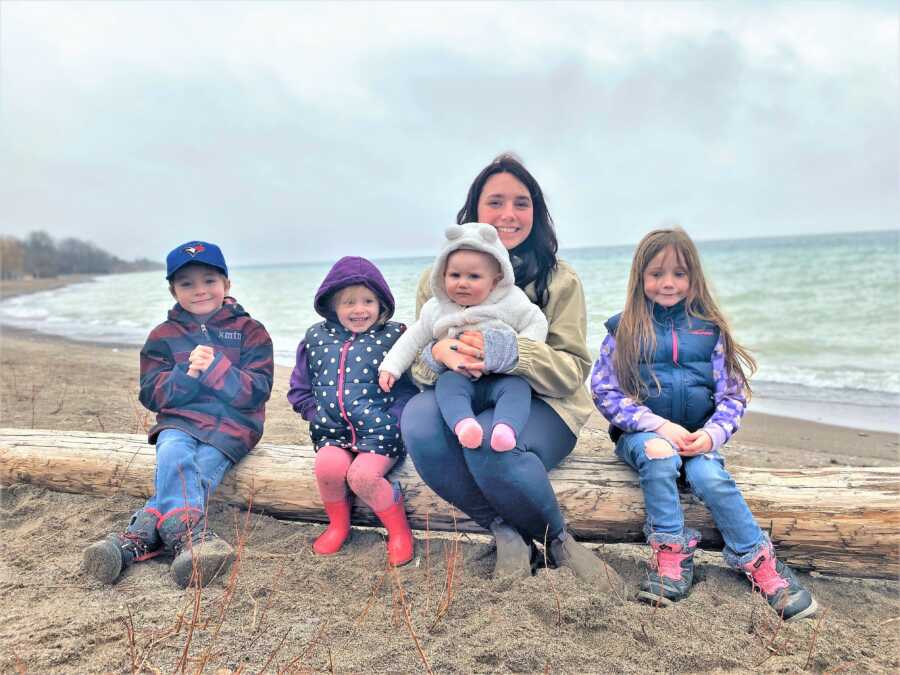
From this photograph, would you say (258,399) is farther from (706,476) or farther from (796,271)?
(796,271)

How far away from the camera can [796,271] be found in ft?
87.8

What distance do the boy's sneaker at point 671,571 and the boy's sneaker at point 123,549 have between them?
2179mm

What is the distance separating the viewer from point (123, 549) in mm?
2707

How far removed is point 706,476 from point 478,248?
1.43 metres

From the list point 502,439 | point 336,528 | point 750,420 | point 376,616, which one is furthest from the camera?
point 750,420

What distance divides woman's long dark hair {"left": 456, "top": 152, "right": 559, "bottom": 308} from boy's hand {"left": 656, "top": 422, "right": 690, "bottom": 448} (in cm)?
81

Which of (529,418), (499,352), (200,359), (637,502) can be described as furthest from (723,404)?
(200,359)

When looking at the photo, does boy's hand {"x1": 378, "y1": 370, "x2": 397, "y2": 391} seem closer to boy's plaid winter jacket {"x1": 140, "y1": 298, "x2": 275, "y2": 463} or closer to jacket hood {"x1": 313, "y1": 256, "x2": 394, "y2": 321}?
jacket hood {"x1": 313, "y1": 256, "x2": 394, "y2": 321}

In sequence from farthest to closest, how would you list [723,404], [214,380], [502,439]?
[214,380] → [723,404] → [502,439]

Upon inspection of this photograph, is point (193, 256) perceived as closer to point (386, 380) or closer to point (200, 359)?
point (200, 359)

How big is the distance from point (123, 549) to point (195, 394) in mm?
818

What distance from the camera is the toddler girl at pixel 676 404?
2.66 metres

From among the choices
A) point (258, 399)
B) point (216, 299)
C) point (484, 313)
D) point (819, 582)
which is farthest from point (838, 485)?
point (216, 299)

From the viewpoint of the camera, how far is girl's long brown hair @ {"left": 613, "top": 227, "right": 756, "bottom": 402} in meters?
2.97
